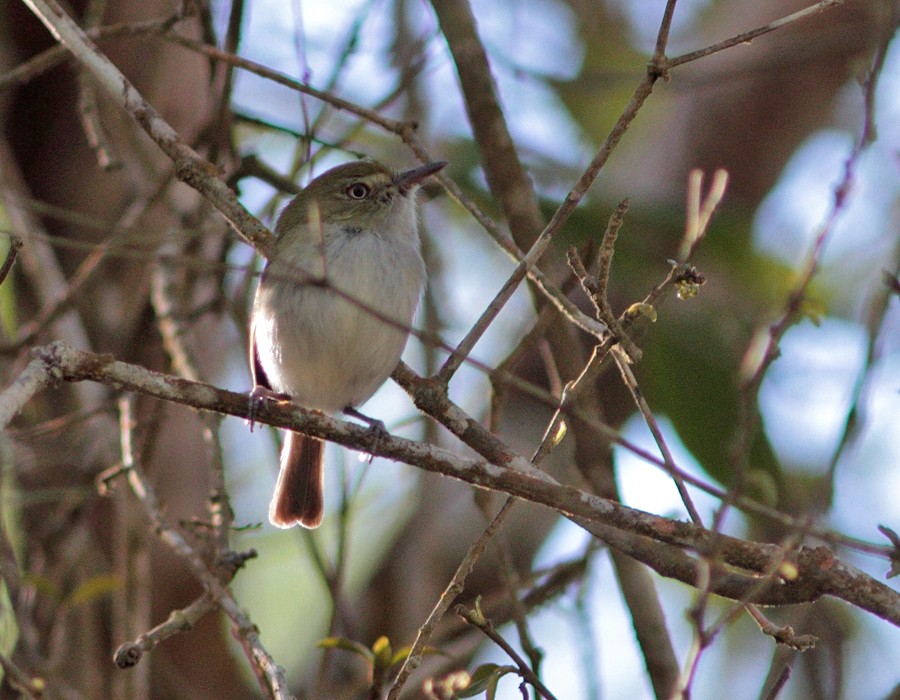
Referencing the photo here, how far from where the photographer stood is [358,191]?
452cm

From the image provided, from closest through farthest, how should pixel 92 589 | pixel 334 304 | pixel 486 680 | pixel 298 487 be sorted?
pixel 486 680 → pixel 334 304 → pixel 92 589 → pixel 298 487

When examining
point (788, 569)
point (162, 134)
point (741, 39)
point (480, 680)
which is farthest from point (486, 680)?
point (162, 134)

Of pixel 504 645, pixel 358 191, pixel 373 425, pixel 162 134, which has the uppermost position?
pixel 358 191

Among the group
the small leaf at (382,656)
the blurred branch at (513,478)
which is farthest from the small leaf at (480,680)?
the blurred branch at (513,478)

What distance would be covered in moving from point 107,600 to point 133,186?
6.74ft

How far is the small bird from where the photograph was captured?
3.93 metres

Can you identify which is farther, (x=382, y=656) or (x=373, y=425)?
(x=373, y=425)

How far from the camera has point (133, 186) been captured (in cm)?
561

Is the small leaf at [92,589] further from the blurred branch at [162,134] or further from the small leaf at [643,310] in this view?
the small leaf at [643,310]

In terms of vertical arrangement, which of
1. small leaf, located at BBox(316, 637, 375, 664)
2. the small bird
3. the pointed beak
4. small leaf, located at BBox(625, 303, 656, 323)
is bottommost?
small leaf, located at BBox(316, 637, 375, 664)

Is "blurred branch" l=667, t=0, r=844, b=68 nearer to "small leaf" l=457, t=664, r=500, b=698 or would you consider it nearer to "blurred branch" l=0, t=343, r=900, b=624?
"blurred branch" l=0, t=343, r=900, b=624

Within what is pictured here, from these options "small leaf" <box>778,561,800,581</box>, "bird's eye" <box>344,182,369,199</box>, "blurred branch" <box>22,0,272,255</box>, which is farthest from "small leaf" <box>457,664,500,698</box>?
"bird's eye" <box>344,182,369,199</box>

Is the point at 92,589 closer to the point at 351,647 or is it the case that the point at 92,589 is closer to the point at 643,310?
the point at 351,647

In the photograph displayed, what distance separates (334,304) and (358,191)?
29.9 inches
